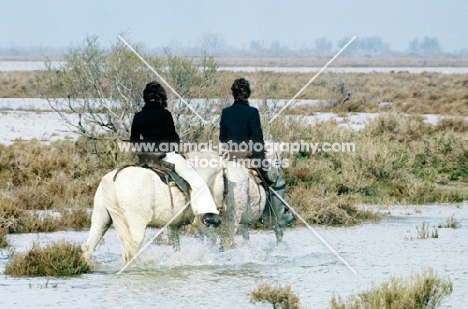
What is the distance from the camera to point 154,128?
10.1 meters

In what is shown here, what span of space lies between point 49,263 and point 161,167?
1574 mm

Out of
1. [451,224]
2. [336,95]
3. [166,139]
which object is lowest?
[336,95]

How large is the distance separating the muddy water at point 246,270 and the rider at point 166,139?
0.73 metres

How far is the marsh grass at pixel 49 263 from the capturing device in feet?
32.4

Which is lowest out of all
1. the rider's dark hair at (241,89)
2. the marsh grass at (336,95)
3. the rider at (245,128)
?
the marsh grass at (336,95)

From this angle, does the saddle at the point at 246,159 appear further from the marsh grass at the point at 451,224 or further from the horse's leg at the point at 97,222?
the marsh grass at the point at 451,224

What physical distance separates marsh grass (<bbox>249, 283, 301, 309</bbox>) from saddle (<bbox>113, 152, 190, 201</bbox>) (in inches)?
84.6

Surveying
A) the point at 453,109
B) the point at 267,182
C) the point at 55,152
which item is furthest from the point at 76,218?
the point at 453,109

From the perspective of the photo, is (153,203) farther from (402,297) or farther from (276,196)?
(402,297)

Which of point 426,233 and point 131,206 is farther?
point 426,233

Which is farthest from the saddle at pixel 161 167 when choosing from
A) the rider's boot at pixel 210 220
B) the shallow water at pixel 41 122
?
the shallow water at pixel 41 122

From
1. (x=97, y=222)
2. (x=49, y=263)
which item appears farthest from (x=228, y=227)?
(x=49, y=263)

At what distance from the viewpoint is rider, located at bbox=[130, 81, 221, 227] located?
10.1 meters

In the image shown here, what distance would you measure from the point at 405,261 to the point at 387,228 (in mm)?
2711
